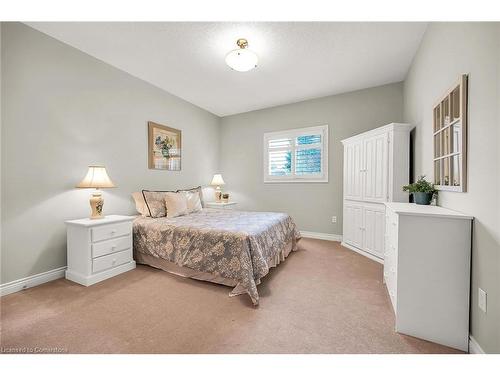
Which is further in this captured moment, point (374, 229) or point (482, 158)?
point (374, 229)

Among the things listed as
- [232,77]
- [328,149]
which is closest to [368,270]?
[328,149]

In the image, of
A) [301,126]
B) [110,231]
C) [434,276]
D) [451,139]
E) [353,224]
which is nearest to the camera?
[434,276]

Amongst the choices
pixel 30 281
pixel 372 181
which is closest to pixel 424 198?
pixel 372 181

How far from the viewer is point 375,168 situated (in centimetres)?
304

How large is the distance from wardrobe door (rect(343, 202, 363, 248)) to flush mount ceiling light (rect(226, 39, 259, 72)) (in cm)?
257

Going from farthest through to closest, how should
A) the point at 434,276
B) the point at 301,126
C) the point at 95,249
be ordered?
the point at 301,126
the point at 95,249
the point at 434,276

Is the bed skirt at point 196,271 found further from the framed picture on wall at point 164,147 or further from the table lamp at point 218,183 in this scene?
the table lamp at point 218,183

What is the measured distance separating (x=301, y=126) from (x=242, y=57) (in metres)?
2.26

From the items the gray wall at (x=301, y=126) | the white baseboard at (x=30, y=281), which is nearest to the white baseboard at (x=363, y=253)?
the gray wall at (x=301, y=126)

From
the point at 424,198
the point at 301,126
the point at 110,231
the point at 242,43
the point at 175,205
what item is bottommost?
the point at 110,231

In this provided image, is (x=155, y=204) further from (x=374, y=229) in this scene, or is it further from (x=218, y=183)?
(x=374, y=229)
